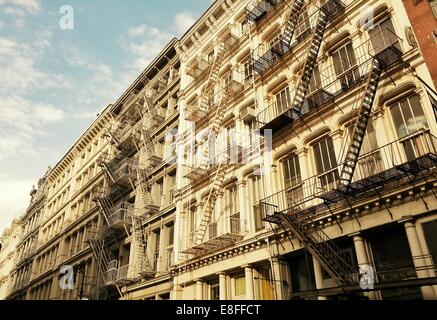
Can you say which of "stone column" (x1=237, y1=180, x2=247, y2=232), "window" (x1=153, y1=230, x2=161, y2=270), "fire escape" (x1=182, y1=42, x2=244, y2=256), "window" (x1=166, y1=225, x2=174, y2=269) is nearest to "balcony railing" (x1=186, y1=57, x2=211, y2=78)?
"fire escape" (x1=182, y1=42, x2=244, y2=256)

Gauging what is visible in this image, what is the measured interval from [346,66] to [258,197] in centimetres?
736

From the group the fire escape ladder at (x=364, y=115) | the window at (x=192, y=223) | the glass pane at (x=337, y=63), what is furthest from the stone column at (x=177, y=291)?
the glass pane at (x=337, y=63)

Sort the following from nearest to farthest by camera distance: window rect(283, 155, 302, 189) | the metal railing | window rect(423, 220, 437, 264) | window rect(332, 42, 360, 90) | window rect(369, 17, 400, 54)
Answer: window rect(423, 220, 437, 264) < window rect(369, 17, 400, 54) < window rect(332, 42, 360, 90) < window rect(283, 155, 302, 189) < the metal railing

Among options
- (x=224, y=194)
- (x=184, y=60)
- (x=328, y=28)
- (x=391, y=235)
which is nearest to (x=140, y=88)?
(x=184, y=60)

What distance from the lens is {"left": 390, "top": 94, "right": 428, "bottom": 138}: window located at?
12102 millimetres

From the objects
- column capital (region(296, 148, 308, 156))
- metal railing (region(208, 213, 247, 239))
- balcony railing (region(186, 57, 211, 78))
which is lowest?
metal railing (region(208, 213, 247, 239))

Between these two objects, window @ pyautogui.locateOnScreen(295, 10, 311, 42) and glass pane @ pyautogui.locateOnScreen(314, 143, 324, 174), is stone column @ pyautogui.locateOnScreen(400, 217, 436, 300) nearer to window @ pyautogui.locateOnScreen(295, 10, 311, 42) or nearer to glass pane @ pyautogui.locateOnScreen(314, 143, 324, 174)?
glass pane @ pyautogui.locateOnScreen(314, 143, 324, 174)

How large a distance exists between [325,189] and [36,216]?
168 feet

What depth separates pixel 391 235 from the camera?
1187 centimetres

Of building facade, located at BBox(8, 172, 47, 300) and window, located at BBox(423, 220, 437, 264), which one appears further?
building facade, located at BBox(8, 172, 47, 300)

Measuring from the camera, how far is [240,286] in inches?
667

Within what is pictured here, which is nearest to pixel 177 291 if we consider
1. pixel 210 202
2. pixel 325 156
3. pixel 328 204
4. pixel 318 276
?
pixel 210 202

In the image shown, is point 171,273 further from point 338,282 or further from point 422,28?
point 422,28

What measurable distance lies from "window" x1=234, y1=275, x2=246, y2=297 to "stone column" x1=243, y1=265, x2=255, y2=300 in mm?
747
